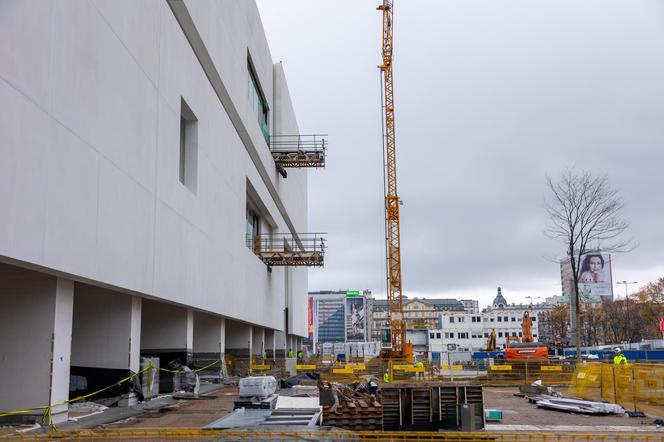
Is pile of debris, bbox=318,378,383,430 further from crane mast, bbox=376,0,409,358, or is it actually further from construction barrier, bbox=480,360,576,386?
crane mast, bbox=376,0,409,358

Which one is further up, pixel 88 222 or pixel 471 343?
pixel 88 222

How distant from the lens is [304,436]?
1212 centimetres

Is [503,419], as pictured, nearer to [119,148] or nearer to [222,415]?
[222,415]

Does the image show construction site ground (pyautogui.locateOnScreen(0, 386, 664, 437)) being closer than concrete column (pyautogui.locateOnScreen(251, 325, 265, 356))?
Yes

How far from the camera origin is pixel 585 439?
14227mm

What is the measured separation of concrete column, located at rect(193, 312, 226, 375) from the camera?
103ft

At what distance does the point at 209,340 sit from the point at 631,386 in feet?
63.5

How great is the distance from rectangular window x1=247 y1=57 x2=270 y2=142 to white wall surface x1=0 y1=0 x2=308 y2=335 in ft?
20.5

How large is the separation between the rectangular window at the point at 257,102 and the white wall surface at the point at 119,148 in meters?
6.24

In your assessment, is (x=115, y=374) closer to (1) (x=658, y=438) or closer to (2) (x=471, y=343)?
(1) (x=658, y=438)

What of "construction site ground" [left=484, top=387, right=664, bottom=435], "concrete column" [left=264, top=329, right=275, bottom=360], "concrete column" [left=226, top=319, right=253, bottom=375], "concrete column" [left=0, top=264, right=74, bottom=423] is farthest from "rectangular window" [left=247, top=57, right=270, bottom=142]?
"concrete column" [left=0, top=264, right=74, bottom=423]

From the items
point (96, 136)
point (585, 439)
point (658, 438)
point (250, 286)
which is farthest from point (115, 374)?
point (250, 286)

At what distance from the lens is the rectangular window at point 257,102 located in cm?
3891

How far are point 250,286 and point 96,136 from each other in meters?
22.3
